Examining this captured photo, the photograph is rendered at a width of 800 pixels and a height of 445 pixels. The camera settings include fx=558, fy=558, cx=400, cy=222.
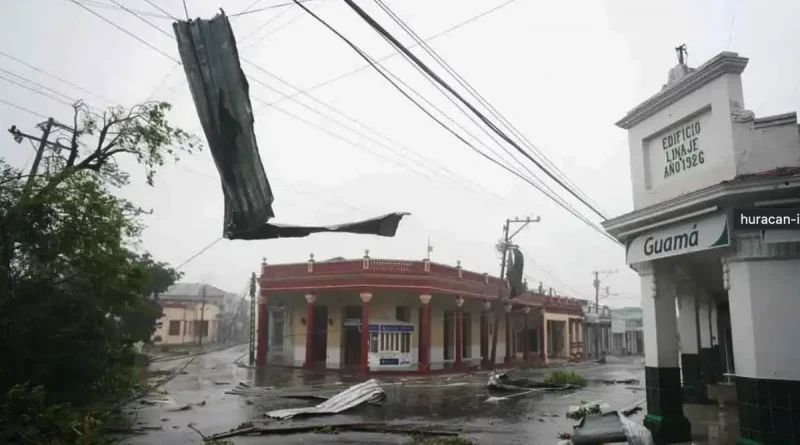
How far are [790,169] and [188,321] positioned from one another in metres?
63.0

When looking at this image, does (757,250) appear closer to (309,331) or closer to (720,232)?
(720,232)

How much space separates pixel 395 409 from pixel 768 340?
1030 cm

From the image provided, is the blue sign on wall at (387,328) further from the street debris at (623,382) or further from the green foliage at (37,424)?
the green foliage at (37,424)

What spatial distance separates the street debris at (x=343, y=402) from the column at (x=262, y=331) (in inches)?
655

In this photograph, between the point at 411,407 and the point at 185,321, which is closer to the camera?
the point at 411,407

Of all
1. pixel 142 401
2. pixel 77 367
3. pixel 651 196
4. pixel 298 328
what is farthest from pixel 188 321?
pixel 651 196

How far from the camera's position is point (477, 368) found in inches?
1296

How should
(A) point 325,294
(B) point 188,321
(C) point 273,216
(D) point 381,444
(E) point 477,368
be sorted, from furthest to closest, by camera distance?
(B) point 188,321 < (E) point 477,368 < (A) point 325,294 < (D) point 381,444 < (C) point 273,216

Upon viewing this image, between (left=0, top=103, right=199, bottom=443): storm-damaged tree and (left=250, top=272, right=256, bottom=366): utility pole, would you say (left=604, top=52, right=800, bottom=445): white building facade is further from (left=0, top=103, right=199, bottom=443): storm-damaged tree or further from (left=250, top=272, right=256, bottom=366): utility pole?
(left=250, top=272, right=256, bottom=366): utility pole

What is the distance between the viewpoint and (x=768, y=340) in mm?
7707

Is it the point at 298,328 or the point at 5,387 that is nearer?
the point at 5,387

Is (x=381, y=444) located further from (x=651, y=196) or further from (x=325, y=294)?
(x=325, y=294)

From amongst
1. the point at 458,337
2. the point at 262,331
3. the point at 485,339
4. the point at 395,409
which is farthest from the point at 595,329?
the point at 395,409

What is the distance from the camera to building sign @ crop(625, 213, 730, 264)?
8.17 m
